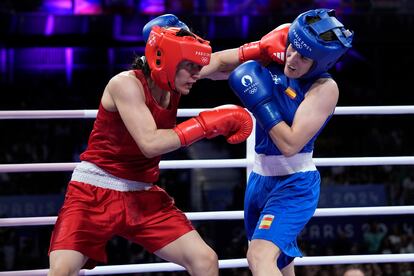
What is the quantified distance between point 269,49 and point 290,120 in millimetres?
323

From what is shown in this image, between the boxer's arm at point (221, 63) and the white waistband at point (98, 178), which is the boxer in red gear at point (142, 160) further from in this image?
the boxer's arm at point (221, 63)

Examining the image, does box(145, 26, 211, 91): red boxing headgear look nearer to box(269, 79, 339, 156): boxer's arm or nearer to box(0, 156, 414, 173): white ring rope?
box(269, 79, 339, 156): boxer's arm

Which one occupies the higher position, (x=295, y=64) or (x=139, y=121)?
(x=295, y=64)

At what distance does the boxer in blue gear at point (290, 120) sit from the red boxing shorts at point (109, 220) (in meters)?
0.37

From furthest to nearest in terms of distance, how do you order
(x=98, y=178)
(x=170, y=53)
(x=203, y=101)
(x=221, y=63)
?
(x=203, y=101), (x=221, y=63), (x=98, y=178), (x=170, y=53)

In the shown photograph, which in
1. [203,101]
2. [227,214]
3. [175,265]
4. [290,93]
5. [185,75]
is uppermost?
[185,75]

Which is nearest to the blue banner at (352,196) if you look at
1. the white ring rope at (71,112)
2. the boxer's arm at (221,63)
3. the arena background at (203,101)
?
the arena background at (203,101)

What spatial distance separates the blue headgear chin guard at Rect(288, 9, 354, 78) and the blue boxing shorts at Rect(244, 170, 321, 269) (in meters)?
0.48

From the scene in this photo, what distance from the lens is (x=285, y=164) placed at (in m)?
3.07

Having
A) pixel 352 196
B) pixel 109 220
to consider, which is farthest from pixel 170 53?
pixel 352 196

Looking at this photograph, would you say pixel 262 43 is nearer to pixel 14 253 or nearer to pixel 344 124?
pixel 14 253

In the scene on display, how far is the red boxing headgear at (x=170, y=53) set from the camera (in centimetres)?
284

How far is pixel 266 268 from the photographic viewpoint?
2.86 m

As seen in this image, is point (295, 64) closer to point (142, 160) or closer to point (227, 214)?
point (142, 160)
